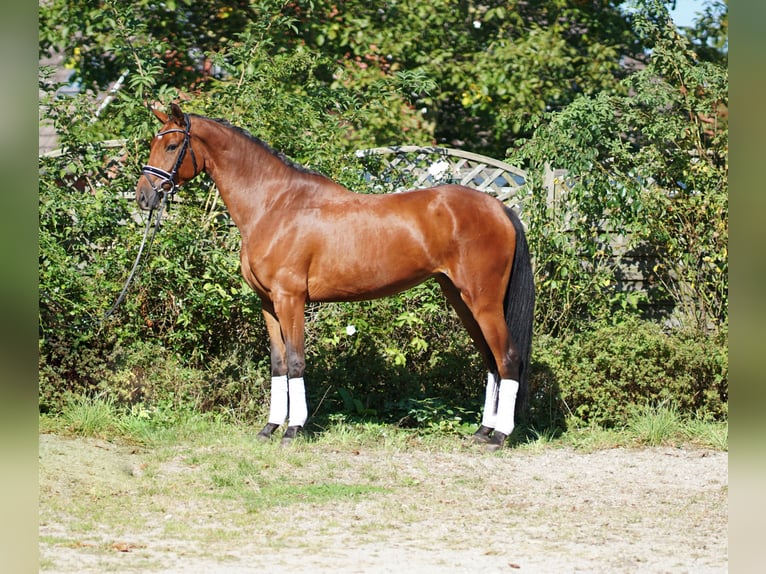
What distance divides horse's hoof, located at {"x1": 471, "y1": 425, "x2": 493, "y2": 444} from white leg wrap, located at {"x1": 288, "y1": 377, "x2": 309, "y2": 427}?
1.26 meters

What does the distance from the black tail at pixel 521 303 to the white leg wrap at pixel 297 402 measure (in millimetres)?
1501

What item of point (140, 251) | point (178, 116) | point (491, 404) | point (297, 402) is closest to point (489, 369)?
point (491, 404)

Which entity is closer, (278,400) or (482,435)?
(278,400)

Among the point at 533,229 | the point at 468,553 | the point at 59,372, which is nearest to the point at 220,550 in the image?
the point at 468,553

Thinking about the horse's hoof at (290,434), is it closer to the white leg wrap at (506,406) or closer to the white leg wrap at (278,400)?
the white leg wrap at (278,400)

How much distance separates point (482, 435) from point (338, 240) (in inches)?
69.0

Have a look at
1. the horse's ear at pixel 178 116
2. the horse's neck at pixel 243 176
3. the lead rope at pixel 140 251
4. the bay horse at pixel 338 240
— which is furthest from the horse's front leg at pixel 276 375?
the horse's ear at pixel 178 116

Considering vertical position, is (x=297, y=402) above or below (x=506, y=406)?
below

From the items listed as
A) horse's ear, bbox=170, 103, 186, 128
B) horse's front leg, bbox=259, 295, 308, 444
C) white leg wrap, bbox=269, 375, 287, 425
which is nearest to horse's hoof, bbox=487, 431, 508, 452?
horse's front leg, bbox=259, 295, 308, 444

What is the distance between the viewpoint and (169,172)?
6.14 metres

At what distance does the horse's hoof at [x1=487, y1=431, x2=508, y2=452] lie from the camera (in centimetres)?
636

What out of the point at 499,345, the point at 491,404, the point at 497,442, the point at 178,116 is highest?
the point at 178,116

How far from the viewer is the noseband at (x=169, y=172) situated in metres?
6.12

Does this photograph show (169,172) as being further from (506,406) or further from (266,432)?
(506,406)
